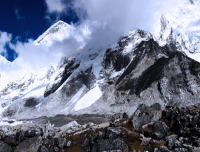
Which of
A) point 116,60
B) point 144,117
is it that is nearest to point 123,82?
point 116,60

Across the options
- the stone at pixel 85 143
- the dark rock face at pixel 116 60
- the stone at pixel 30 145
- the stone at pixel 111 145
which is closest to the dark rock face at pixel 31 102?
the dark rock face at pixel 116 60

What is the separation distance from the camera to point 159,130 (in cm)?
1738

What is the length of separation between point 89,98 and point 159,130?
67.7m

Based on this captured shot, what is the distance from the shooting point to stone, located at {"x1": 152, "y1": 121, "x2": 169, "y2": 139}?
16.9 meters

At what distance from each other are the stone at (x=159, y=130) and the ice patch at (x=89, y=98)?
202ft

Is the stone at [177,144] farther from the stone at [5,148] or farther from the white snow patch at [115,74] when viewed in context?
the white snow patch at [115,74]

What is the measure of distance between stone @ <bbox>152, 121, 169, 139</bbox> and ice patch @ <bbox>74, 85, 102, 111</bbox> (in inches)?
2430

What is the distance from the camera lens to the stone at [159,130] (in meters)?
16.9

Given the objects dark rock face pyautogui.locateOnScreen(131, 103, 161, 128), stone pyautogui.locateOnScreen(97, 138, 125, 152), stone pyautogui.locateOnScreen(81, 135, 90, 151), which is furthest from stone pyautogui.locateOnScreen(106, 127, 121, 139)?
dark rock face pyautogui.locateOnScreen(131, 103, 161, 128)

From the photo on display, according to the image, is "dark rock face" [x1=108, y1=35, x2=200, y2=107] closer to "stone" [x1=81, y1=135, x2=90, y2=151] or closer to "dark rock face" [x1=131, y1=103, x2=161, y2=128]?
"dark rock face" [x1=131, y1=103, x2=161, y2=128]

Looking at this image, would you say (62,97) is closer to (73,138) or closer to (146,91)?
(146,91)

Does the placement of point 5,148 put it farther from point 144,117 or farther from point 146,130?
point 144,117

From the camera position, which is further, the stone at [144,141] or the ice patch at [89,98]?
the ice patch at [89,98]

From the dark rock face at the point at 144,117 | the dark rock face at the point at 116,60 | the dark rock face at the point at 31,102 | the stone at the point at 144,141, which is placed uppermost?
the dark rock face at the point at 116,60
